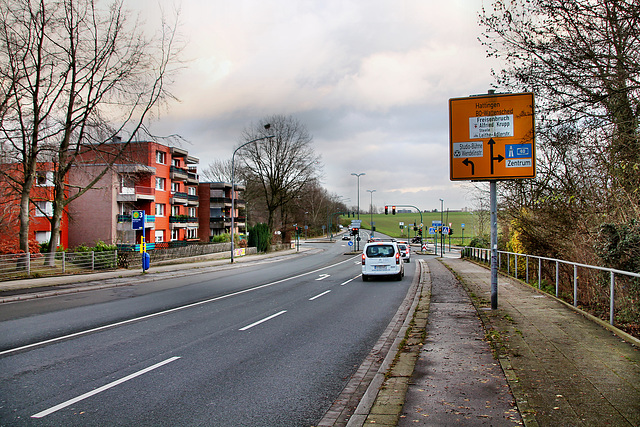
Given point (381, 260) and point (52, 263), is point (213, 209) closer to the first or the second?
point (52, 263)

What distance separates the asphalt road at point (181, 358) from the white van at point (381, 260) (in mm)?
6170

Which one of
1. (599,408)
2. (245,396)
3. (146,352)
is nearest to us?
(599,408)

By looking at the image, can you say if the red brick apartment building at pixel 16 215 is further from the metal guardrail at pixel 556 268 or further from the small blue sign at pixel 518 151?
the metal guardrail at pixel 556 268

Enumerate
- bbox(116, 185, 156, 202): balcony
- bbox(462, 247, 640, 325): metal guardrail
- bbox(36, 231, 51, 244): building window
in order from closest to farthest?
bbox(462, 247, 640, 325): metal guardrail < bbox(36, 231, 51, 244): building window < bbox(116, 185, 156, 202): balcony

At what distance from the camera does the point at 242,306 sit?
43.4ft

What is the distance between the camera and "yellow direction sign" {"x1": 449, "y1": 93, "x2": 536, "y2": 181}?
10.6 metres

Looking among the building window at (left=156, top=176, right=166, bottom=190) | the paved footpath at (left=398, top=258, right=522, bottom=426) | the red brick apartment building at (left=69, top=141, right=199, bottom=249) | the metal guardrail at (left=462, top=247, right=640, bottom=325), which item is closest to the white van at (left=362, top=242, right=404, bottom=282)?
the metal guardrail at (left=462, top=247, right=640, bottom=325)

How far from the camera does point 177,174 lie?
5538cm

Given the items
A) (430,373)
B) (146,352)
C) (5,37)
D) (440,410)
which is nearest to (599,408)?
(440,410)

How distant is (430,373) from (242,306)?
8059 millimetres

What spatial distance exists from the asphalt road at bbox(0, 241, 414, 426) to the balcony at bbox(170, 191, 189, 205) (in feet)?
134

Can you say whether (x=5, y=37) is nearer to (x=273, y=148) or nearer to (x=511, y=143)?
(x=511, y=143)

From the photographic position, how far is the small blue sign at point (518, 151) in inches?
420

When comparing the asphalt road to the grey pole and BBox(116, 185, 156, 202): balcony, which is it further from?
BBox(116, 185, 156, 202): balcony
